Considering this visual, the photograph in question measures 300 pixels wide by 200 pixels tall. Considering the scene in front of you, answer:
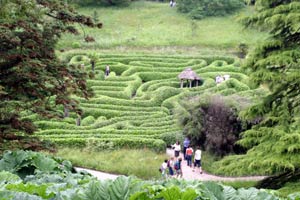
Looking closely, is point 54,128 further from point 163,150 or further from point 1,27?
point 1,27

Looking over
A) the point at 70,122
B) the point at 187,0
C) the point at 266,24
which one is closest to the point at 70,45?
the point at 187,0

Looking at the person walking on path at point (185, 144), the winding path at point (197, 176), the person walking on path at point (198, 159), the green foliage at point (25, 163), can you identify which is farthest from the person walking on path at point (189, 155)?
the green foliage at point (25, 163)

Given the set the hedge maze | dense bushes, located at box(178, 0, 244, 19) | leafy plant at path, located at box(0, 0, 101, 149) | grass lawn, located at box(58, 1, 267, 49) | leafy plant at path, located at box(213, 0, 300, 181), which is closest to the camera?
leafy plant at path, located at box(0, 0, 101, 149)

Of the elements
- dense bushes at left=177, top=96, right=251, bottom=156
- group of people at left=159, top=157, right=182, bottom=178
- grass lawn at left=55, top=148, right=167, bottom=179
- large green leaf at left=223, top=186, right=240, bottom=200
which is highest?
large green leaf at left=223, top=186, right=240, bottom=200

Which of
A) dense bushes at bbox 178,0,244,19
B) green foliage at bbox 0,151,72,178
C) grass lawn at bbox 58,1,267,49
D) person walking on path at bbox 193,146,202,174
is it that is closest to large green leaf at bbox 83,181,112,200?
green foliage at bbox 0,151,72,178

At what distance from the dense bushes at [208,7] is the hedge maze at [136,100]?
16.0m

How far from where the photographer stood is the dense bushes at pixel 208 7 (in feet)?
171

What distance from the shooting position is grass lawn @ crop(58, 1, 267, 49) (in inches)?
1757

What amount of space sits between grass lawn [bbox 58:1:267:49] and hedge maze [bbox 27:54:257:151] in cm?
787

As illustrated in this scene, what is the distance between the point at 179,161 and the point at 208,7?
3736cm

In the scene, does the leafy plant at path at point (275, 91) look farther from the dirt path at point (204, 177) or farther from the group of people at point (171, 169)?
the group of people at point (171, 169)

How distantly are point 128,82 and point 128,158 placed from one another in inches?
425

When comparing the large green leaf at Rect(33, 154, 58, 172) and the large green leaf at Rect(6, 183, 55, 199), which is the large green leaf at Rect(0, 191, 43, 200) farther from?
the large green leaf at Rect(33, 154, 58, 172)

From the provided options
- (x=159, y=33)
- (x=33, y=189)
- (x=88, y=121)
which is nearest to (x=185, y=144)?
(x=88, y=121)
